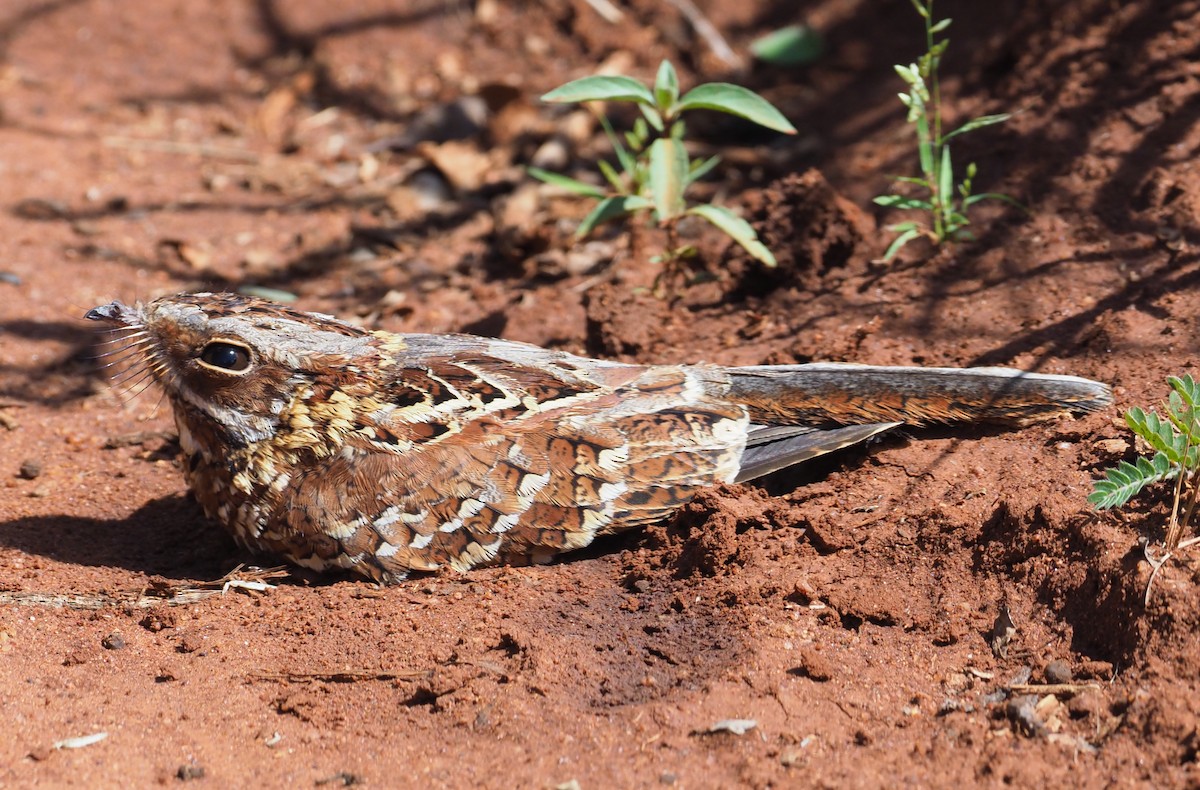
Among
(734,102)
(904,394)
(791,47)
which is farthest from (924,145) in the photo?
(791,47)

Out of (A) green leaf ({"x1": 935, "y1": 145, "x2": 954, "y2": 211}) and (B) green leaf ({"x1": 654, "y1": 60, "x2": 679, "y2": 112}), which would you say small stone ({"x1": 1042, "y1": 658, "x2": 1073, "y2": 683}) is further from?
(B) green leaf ({"x1": 654, "y1": 60, "x2": 679, "y2": 112})

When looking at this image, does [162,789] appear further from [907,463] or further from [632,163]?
[632,163]

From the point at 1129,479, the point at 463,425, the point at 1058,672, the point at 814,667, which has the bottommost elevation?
the point at 814,667

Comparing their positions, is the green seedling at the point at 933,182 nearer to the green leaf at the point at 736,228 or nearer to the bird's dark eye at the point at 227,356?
the green leaf at the point at 736,228

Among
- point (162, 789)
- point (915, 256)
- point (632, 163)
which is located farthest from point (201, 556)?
point (915, 256)

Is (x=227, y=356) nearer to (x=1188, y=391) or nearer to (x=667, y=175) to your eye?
(x=667, y=175)
